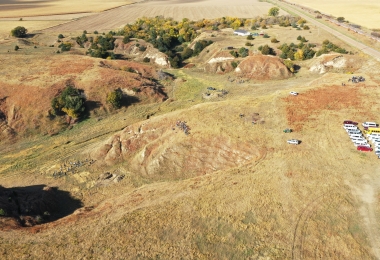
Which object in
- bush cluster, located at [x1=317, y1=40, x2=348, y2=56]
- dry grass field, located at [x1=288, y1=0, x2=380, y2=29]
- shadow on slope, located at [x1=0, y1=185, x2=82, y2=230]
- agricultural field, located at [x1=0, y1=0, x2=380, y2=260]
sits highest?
dry grass field, located at [x1=288, y1=0, x2=380, y2=29]

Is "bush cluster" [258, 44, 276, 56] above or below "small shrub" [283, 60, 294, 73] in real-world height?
above

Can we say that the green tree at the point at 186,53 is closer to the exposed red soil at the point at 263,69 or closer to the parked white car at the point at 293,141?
the exposed red soil at the point at 263,69

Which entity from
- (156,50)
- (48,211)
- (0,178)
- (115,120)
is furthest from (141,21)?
(48,211)

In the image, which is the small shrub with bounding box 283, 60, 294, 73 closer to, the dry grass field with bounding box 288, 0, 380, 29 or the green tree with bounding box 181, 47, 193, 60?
the green tree with bounding box 181, 47, 193, 60

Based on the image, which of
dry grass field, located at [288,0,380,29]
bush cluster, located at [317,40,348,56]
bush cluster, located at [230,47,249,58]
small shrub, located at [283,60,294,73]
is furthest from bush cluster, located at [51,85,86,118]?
dry grass field, located at [288,0,380,29]

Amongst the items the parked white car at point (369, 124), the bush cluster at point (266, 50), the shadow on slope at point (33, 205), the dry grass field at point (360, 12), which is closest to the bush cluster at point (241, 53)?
the bush cluster at point (266, 50)

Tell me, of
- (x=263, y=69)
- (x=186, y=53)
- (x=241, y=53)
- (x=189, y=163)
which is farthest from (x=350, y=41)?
(x=189, y=163)

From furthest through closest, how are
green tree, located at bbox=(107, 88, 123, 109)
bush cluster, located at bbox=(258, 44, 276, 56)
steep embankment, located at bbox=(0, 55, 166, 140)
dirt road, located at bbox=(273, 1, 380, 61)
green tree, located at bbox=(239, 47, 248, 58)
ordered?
bush cluster, located at bbox=(258, 44, 276, 56)
green tree, located at bbox=(239, 47, 248, 58)
dirt road, located at bbox=(273, 1, 380, 61)
green tree, located at bbox=(107, 88, 123, 109)
steep embankment, located at bbox=(0, 55, 166, 140)
